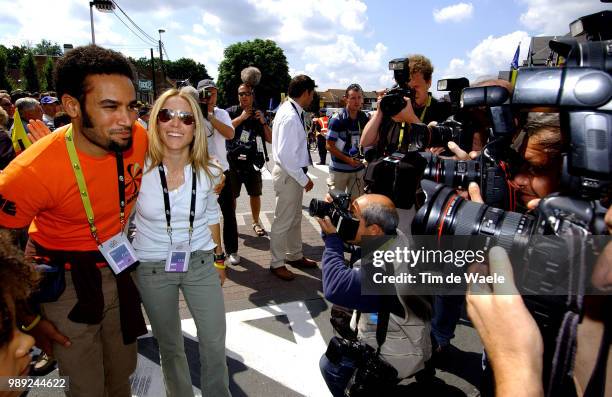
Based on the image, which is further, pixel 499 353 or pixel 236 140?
pixel 236 140

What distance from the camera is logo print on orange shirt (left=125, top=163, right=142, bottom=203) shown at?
1919 millimetres

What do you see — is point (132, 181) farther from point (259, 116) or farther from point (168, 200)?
point (259, 116)

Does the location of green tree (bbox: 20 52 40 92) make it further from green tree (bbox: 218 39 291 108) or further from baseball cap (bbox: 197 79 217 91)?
baseball cap (bbox: 197 79 217 91)

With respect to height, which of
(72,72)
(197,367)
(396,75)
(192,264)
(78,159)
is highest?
(396,75)

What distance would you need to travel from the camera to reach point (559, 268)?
1.04m

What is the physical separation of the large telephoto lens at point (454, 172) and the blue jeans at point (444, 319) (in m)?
0.94

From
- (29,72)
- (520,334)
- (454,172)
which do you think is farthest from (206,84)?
(29,72)

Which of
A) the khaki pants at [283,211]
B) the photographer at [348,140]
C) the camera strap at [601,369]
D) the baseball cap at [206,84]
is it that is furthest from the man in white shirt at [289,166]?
the camera strap at [601,369]

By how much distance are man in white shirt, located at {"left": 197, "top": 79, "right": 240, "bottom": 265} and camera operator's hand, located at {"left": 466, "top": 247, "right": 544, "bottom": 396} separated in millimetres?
3103

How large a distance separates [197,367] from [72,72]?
208 centimetres

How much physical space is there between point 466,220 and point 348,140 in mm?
3437

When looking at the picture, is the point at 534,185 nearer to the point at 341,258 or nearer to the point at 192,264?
the point at 341,258

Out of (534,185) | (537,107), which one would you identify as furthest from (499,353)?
(534,185)

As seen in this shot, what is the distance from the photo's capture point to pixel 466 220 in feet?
4.36
